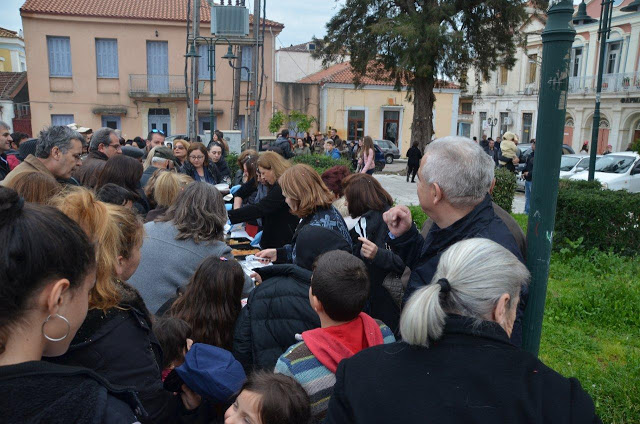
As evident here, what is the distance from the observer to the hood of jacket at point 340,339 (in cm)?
209

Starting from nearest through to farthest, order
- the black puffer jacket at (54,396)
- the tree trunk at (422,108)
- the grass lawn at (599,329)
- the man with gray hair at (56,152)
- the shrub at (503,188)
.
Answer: the black puffer jacket at (54,396)
the grass lawn at (599,329)
the man with gray hair at (56,152)
the shrub at (503,188)
the tree trunk at (422,108)

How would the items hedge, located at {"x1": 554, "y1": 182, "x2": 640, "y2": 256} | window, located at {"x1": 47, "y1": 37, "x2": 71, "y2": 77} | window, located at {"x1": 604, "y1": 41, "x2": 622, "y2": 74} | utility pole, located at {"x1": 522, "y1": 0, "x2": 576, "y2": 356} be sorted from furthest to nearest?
1. window, located at {"x1": 604, "y1": 41, "x2": 622, "y2": 74}
2. window, located at {"x1": 47, "y1": 37, "x2": 71, "y2": 77}
3. hedge, located at {"x1": 554, "y1": 182, "x2": 640, "y2": 256}
4. utility pole, located at {"x1": 522, "y1": 0, "x2": 576, "y2": 356}

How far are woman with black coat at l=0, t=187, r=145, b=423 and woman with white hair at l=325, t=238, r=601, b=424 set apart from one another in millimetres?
661

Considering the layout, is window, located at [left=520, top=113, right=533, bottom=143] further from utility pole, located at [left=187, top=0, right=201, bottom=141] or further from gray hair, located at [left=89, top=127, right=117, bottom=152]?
gray hair, located at [left=89, top=127, right=117, bottom=152]

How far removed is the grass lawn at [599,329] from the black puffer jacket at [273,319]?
1831 millimetres

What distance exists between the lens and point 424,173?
2414 mm

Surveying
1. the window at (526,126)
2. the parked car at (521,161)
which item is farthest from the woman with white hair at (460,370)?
the window at (526,126)

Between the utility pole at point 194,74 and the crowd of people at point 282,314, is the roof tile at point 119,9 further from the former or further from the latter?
the crowd of people at point 282,314

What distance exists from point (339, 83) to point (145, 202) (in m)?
30.3

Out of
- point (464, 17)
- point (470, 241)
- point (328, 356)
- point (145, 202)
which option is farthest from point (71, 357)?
point (464, 17)

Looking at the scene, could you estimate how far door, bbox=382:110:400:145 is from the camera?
35.6m

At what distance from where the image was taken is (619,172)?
15055 millimetres

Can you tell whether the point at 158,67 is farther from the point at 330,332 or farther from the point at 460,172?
the point at 330,332

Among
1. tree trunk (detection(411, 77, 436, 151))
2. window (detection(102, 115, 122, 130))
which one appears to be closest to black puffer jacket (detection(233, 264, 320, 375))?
tree trunk (detection(411, 77, 436, 151))
